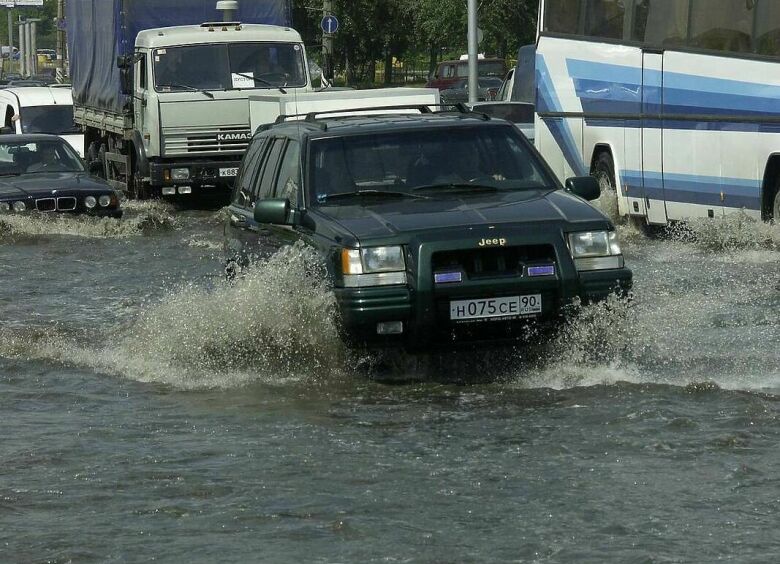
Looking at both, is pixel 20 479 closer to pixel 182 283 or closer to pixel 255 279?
pixel 255 279

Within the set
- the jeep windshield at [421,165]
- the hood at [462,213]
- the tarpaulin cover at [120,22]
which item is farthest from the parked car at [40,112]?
the hood at [462,213]

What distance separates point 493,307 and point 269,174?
2.66m

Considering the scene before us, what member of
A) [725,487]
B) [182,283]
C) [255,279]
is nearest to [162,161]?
[182,283]

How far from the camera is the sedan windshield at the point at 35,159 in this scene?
21.3 m

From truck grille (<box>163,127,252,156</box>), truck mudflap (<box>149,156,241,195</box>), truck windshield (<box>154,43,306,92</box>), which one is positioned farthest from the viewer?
truck mudflap (<box>149,156,241,195</box>)

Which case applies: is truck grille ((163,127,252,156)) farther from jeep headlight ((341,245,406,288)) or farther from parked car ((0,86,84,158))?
jeep headlight ((341,245,406,288))

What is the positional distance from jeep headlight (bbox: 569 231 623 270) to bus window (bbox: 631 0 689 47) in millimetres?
8819

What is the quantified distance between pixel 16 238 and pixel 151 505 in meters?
13.6

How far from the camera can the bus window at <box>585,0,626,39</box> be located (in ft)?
62.4

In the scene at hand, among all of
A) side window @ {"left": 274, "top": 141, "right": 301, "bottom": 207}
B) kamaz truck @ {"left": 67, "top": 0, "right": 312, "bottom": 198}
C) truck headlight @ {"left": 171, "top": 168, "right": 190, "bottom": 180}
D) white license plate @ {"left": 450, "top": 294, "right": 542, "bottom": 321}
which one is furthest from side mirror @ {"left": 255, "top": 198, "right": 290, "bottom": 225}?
truck headlight @ {"left": 171, "top": 168, "right": 190, "bottom": 180}

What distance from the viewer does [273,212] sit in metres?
9.66

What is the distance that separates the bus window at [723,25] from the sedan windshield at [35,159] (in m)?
8.60

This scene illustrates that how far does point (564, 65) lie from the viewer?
20625 millimetres

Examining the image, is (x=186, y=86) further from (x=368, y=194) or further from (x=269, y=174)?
(x=368, y=194)
